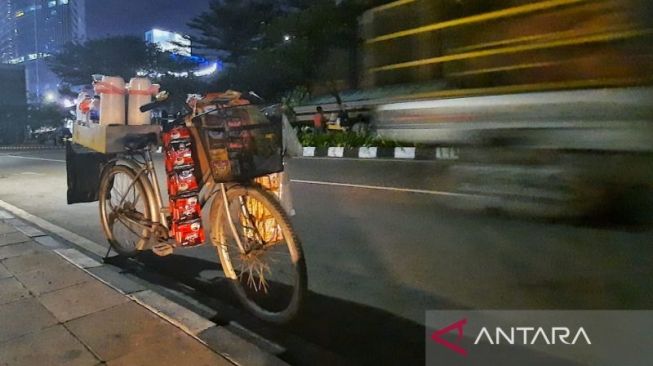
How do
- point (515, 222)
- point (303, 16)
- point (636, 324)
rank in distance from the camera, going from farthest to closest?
1. point (303, 16)
2. point (515, 222)
3. point (636, 324)

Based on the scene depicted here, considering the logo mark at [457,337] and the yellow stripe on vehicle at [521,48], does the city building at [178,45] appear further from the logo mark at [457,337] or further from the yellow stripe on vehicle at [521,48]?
the logo mark at [457,337]

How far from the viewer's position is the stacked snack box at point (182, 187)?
3.45 meters

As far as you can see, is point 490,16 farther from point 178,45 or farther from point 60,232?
point 178,45

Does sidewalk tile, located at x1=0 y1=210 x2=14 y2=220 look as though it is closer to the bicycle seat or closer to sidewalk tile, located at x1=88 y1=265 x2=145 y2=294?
sidewalk tile, located at x1=88 y1=265 x2=145 y2=294

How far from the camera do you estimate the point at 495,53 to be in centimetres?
385

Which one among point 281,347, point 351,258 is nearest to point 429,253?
point 351,258

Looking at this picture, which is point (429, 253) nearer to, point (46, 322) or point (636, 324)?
point (636, 324)

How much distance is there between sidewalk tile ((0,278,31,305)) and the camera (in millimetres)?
3545

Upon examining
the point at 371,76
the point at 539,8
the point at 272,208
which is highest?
the point at 539,8

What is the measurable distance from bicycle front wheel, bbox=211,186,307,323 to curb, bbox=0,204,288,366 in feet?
0.95

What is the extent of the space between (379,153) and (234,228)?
1079 cm

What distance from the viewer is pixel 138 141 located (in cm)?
397

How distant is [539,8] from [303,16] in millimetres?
20505

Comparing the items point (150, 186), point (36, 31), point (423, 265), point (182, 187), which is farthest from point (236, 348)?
point (36, 31)
